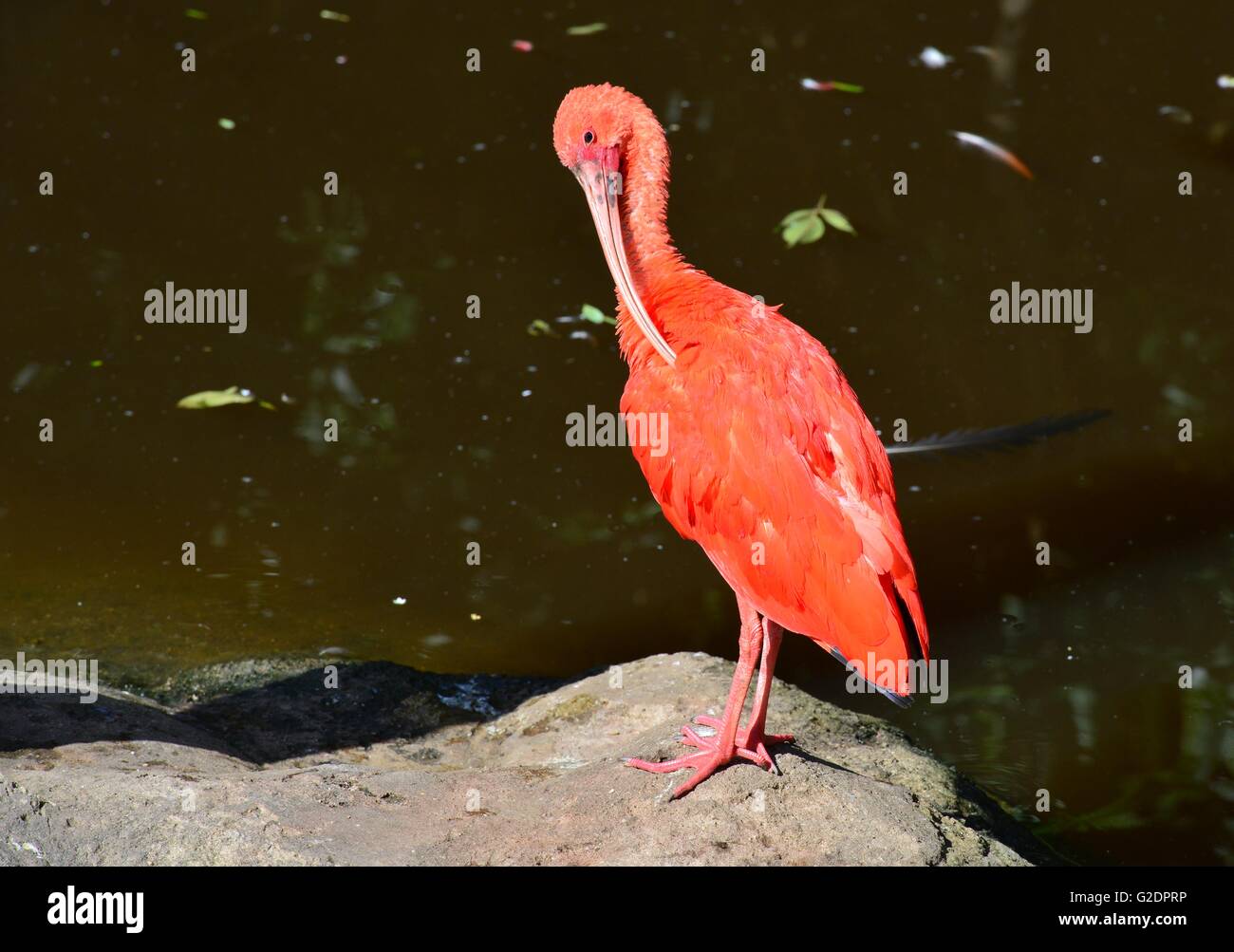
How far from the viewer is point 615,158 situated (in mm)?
5121

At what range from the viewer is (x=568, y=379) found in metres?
8.17

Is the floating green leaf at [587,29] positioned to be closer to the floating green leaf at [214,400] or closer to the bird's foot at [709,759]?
the floating green leaf at [214,400]

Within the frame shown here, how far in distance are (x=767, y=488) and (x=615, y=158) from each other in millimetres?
1294

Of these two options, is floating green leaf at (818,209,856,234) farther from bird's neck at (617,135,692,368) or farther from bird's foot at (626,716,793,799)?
bird's foot at (626,716,793,799)

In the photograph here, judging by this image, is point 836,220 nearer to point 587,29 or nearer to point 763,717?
point 587,29

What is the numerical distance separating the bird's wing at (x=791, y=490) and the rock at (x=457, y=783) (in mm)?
476

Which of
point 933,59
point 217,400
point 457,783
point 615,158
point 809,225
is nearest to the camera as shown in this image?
point 457,783

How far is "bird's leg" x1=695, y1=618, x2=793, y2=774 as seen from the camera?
15.1 ft

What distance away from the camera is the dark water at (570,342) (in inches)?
260

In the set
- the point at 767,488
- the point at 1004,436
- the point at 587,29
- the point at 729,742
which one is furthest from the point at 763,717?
the point at 587,29

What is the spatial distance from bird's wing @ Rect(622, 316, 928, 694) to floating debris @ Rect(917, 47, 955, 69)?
6428 mm

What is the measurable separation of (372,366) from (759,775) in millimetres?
4313

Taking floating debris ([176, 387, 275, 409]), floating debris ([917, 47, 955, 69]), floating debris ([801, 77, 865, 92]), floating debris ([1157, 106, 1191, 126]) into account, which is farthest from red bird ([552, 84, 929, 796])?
floating debris ([1157, 106, 1191, 126])

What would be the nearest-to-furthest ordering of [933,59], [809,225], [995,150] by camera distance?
[809,225] < [995,150] < [933,59]
